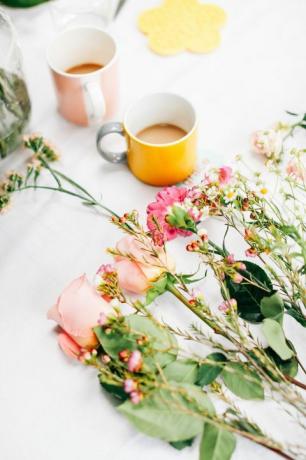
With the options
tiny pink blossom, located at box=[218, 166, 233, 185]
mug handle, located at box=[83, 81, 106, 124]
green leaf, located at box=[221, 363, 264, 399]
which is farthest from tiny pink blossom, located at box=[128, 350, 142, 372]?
mug handle, located at box=[83, 81, 106, 124]

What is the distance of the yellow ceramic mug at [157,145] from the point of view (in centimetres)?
63

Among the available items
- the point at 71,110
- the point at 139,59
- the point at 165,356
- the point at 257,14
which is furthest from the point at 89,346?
the point at 257,14

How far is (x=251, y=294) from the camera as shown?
540 mm

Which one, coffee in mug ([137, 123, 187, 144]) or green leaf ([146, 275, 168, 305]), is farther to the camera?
coffee in mug ([137, 123, 187, 144])

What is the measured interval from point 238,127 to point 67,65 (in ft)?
0.85

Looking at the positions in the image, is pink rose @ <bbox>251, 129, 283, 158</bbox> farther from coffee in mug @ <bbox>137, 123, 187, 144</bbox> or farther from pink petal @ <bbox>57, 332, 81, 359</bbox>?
pink petal @ <bbox>57, 332, 81, 359</bbox>

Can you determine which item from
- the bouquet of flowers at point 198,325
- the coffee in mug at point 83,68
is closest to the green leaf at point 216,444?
the bouquet of flowers at point 198,325

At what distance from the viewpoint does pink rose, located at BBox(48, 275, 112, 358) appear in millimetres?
526

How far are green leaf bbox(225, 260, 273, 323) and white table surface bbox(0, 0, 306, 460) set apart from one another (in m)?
0.05

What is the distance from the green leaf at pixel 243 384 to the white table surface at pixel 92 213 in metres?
0.04

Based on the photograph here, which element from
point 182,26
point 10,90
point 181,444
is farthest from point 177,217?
point 182,26

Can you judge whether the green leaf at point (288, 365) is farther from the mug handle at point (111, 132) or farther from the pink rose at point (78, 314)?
the mug handle at point (111, 132)

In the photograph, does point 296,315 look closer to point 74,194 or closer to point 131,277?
point 131,277

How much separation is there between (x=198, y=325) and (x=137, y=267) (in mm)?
91
